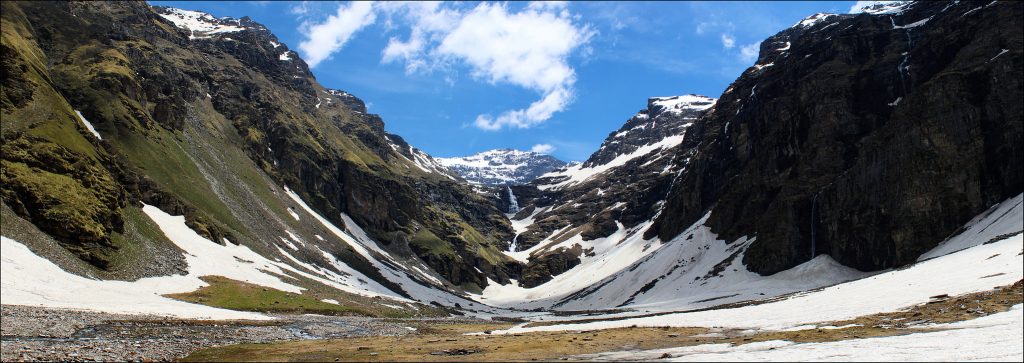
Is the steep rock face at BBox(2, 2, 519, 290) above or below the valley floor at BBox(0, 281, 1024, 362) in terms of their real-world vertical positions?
above

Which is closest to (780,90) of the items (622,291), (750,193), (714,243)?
(750,193)

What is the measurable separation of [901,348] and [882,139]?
337 ft

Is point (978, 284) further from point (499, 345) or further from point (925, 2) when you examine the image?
point (925, 2)

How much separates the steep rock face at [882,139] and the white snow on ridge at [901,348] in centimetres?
7715

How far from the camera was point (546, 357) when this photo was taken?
122 feet

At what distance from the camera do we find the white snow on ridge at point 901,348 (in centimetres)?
2731

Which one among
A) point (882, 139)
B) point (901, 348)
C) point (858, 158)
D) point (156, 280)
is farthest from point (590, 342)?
point (858, 158)

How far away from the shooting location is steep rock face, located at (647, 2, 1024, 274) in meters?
102

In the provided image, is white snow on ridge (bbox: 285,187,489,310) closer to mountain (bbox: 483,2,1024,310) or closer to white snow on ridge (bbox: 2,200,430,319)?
white snow on ridge (bbox: 2,200,430,319)

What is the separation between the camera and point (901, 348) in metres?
30.1

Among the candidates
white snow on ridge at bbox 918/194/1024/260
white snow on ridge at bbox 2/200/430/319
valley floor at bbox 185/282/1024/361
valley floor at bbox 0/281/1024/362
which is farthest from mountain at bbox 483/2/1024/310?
white snow on ridge at bbox 2/200/430/319

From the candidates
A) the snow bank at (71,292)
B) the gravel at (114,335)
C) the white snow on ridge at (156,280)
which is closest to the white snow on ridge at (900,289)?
the gravel at (114,335)

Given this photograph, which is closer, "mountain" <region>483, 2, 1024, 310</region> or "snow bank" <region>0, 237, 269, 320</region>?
"snow bank" <region>0, 237, 269, 320</region>

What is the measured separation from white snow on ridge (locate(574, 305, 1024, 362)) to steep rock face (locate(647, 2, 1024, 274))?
7715 centimetres
